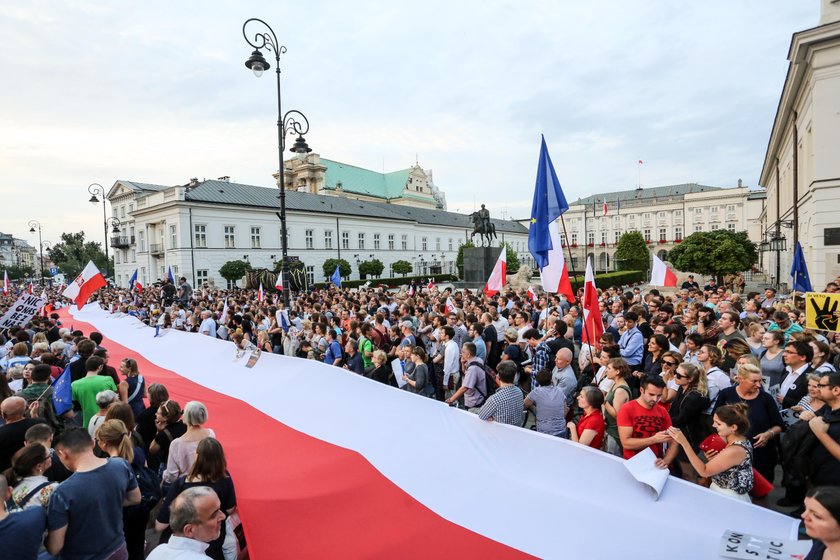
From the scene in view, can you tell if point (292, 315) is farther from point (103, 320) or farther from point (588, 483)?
point (588, 483)

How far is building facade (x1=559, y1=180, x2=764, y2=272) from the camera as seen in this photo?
257ft

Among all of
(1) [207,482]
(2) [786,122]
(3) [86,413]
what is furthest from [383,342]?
(2) [786,122]

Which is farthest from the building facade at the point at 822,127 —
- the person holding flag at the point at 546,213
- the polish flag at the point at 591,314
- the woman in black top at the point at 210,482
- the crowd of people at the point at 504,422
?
the woman in black top at the point at 210,482

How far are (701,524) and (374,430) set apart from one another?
3.34 metres

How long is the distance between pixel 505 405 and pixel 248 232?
5174 centimetres

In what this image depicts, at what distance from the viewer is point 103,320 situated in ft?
60.2

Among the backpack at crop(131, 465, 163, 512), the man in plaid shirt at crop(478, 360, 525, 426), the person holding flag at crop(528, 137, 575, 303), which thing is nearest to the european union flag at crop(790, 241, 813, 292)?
the person holding flag at crop(528, 137, 575, 303)

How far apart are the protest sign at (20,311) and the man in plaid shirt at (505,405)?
1099 centimetres

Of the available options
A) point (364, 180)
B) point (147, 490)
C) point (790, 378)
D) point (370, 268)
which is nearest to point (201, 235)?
point (370, 268)

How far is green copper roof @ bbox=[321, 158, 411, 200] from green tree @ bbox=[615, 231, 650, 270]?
4336 centimetres

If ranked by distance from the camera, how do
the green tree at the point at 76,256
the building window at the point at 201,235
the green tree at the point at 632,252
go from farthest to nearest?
1. the green tree at the point at 76,256
2. the green tree at the point at 632,252
3. the building window at the point at 201,235

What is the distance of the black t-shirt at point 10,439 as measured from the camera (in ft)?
14.1

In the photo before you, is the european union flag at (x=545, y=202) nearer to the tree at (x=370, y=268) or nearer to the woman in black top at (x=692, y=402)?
the woman in black top at (x=692, y=402)

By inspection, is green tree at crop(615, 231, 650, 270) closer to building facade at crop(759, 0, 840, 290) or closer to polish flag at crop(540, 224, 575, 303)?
building facade at crop(759, 0, 840, 290)
